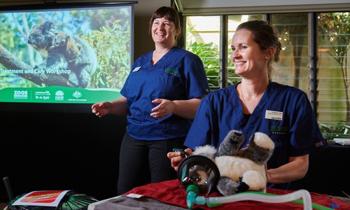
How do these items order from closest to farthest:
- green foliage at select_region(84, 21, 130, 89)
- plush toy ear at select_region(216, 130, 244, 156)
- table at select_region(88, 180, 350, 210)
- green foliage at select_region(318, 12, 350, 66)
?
table at select_region(88, 180, 350, 210), plush toy ear at select_region(216, 130, 244, 156), green foliage at select_region(84, 21, 130, 89), green foliage at select_region(318, 12, 350, 66)

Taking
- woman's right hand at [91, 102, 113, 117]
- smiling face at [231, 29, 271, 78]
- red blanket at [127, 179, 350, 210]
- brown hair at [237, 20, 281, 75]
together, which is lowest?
red blanket at [127, 179, 350, 210]

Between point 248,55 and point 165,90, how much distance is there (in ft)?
1.88

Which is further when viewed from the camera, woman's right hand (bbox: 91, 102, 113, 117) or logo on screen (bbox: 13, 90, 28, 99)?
logo on screen (bbox: 13, 90, 28, 99)

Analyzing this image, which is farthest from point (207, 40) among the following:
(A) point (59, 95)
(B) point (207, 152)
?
(B) point (207, 152)

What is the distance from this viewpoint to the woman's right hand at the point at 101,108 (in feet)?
5.43

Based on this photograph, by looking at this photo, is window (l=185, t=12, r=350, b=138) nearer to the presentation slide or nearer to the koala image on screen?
the presentation slide

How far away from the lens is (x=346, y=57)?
10.5 feet

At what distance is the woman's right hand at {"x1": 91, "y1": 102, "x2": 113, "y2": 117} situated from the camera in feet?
5.43

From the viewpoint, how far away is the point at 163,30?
5.71 feet

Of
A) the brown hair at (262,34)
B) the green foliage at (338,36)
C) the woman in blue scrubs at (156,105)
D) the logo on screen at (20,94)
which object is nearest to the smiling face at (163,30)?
the woman in blue scrubs at (156,105)

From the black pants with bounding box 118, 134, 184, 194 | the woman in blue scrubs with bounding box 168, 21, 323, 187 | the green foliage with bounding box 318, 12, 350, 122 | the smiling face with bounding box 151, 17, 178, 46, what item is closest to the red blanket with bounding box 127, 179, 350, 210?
the woman in blue scrubs with bounding box 168, 21, 323, 187

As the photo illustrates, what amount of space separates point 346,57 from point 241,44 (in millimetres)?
2377

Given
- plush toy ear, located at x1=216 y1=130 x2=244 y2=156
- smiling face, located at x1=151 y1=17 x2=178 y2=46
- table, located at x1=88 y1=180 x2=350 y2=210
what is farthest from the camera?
smiling face, located at x1=151 y1=17 x2=178 y2=46

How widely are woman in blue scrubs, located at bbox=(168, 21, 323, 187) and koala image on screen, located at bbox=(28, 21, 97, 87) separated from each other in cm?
174
